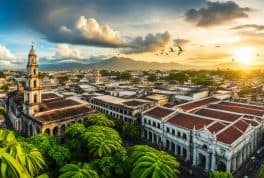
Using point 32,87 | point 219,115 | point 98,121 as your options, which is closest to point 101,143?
point 98,121

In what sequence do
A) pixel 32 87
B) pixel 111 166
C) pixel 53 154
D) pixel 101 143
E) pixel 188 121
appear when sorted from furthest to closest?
pixel 32 87 → pixel 188 121 → pixel 101 143 → pixel 53 154 → pixel 111 166

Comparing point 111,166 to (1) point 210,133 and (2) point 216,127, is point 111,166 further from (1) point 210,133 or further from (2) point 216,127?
(2) point 216,127

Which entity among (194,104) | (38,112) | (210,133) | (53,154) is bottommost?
(53,154)

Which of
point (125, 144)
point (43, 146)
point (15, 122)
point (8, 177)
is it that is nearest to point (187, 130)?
point (125, 144)

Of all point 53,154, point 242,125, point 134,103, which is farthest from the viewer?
point 134,103

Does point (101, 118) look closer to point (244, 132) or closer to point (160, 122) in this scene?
point (160, 122)

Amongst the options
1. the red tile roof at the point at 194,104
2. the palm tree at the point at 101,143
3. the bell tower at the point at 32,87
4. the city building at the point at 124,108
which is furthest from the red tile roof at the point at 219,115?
the bell tower at the point at 32,87

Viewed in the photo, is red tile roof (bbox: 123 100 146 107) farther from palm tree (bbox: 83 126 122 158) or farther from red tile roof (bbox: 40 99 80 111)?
palm tree (bbox: 83 126 122 158)
